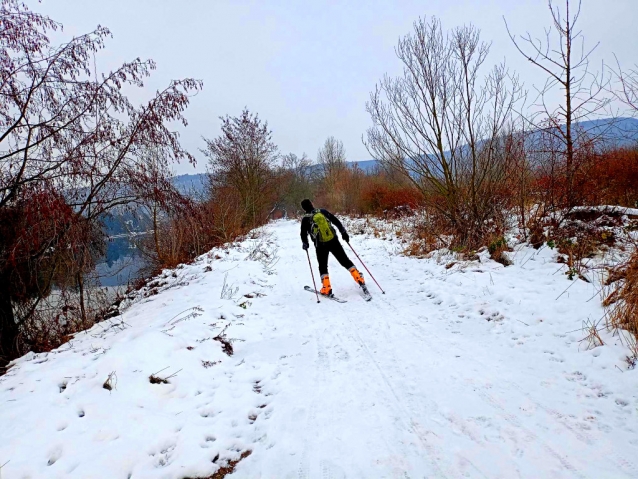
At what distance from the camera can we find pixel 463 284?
19.2 ft

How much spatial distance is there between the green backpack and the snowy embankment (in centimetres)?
181

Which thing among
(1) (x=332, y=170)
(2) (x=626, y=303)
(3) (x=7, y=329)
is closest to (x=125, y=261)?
(3) (x=7, y=329)

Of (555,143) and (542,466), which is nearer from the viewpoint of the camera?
(542,466)

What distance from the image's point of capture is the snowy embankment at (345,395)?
230 centimetres

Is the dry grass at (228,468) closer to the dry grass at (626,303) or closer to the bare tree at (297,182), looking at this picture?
the dry grass at (626,303)

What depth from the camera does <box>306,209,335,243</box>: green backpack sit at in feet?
22.1

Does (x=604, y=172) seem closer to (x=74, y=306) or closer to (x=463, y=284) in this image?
(x=463, y=284)

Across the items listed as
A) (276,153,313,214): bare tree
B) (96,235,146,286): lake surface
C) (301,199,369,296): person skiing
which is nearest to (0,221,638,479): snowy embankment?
(301,199,369,296): person skiing

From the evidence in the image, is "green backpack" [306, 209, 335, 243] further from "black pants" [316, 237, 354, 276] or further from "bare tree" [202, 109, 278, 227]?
"bare tree" [202, 109, 278, 227]

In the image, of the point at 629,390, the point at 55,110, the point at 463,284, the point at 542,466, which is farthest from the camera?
the point at 463,284

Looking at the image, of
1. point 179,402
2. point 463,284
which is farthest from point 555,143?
point 179,402

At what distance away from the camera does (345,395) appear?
A: 3.18 meters

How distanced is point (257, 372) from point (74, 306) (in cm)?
479

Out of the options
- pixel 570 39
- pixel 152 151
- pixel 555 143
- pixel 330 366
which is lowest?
pixel 330 366
